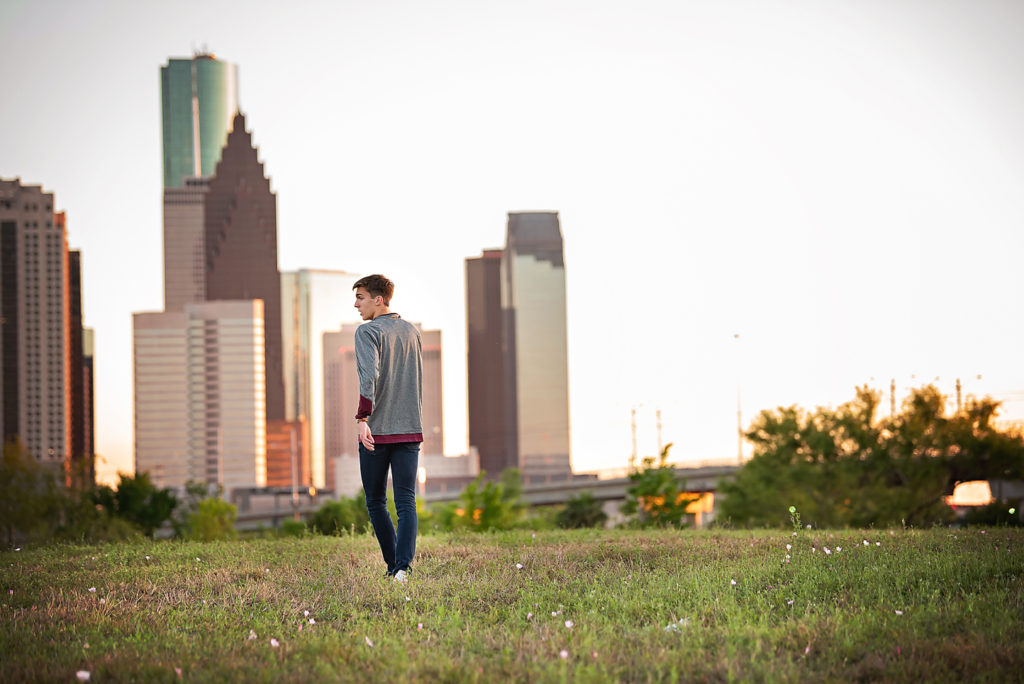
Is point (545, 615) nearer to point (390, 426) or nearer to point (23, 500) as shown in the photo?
point (390, 426)

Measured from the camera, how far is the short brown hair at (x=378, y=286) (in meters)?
6.94

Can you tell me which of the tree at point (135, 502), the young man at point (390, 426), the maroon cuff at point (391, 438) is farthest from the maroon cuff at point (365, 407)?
the tree at point (135, 502)

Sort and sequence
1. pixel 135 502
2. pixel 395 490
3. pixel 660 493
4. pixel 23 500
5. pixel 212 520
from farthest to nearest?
pixel 135 502 → pixel 212 520 → pixel 23 500 → pixel 660 493 → pixel 395 490

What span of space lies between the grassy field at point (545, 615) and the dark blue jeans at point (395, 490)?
1.01 feet

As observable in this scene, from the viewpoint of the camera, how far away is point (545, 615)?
5000 mm

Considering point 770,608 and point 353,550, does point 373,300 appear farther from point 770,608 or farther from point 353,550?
point 770,608

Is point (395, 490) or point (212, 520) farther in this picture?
point (212, 520)

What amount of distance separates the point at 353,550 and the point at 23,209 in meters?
208

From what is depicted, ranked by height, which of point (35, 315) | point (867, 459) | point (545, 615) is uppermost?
point (35, 315)

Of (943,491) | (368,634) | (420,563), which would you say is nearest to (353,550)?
(420,563)

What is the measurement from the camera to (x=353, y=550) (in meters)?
8.23

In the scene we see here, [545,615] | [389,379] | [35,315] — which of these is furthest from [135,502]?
[35,315]

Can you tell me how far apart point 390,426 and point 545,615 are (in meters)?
2.11

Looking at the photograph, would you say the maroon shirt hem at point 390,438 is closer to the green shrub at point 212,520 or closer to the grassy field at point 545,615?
the grassy field at point 545,615
